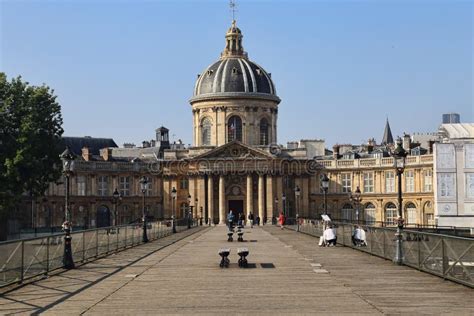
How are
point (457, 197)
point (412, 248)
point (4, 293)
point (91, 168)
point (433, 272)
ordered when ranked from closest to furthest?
point (4, 293), point (433, 272), point (412, 248), point (457, 197), point (91, 168)

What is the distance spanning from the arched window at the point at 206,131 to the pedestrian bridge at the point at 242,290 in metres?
87.6

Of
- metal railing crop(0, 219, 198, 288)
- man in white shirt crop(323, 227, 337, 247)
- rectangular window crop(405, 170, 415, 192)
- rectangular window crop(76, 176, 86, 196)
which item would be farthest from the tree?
rectangular window crop(405, 170, 415, 192)

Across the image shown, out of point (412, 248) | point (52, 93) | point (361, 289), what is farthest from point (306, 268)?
point (52, 93)

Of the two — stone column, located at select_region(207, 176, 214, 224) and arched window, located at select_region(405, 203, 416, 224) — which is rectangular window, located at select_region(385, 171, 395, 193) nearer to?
arched window, located at select_region(405, 203, 416, 224)

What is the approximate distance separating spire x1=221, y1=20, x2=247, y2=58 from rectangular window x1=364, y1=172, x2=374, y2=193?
2746 cm

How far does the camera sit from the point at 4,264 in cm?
2152

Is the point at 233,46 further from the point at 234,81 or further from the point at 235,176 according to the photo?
the point at 235,176

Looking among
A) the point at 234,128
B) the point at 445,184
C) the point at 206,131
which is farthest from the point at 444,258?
the point at 206,131

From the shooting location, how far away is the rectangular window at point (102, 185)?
110062mm

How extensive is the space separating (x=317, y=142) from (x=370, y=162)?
922 inches

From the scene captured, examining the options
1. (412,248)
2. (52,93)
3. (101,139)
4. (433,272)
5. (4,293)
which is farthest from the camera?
(101,139)

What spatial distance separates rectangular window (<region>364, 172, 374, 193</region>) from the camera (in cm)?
10988

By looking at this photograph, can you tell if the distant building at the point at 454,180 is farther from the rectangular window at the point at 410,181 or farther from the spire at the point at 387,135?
the spire at the point at 387,135

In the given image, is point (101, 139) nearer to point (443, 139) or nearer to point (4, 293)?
point (443, 139)
